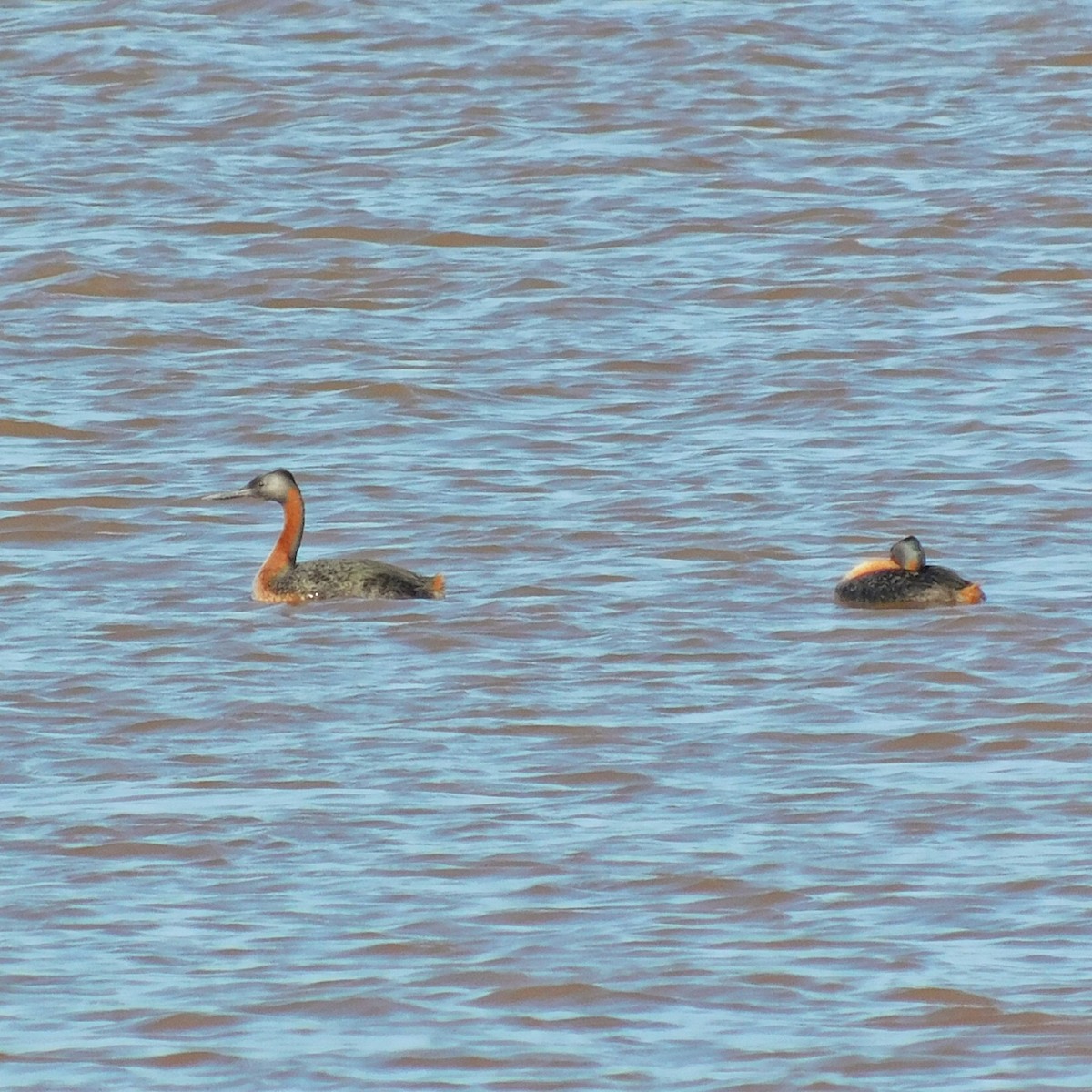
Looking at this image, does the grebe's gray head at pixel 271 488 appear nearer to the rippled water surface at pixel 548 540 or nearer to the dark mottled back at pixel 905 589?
the rippled water surface at pixel 548 540

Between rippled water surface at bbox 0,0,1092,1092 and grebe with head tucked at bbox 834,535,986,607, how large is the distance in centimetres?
8

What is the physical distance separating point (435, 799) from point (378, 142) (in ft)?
41.8

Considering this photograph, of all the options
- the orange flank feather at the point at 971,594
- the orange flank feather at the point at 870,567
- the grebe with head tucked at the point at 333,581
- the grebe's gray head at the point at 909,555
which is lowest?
the grebe with head tucked at the point at 333,581

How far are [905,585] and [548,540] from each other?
1.80 metres

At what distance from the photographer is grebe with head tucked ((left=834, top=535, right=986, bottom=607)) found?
35.1ft

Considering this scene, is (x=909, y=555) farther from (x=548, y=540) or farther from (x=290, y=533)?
(x=290, y=533)

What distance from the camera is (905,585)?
10.8 m

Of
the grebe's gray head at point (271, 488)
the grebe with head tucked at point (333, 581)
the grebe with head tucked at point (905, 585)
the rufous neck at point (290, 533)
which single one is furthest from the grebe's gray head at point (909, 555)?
the grebe's gray head at point (271, 488)

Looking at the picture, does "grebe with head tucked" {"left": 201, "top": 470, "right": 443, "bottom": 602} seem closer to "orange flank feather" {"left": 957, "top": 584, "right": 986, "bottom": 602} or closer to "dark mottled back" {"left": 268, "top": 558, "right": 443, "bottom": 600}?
"dark mottled back" {"left": 268, "top": 558, "right": 443, "bottom": 600}

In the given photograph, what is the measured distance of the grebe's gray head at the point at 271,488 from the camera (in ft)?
39.0

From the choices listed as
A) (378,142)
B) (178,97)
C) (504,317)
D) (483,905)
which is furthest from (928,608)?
(178,97)

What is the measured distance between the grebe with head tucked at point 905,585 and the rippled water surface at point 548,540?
8cm

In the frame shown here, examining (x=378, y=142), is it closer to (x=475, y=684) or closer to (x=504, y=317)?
(x=504, y=317)

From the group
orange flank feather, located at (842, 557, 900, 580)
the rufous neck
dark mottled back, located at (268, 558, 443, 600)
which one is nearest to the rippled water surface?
dark mottled back, located at (268, 558, 443, 600)
